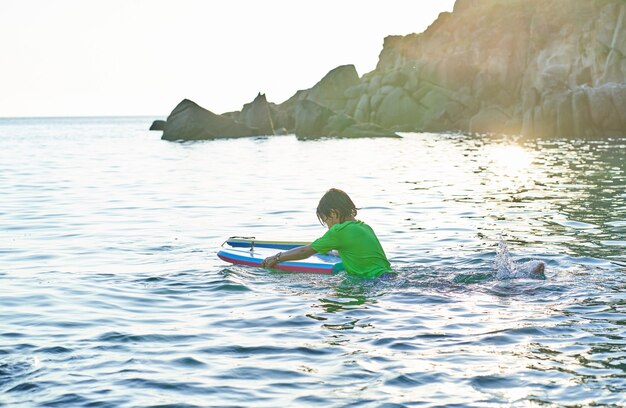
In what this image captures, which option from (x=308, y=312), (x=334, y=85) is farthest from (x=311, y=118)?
(x=308, y=312)

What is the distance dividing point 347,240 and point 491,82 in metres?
92.5

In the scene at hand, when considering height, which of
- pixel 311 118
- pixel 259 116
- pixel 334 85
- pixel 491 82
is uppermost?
pixel 334 85

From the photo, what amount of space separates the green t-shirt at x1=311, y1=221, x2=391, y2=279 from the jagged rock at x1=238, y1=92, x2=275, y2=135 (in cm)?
7911

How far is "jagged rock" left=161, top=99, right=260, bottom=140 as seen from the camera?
7788 cm

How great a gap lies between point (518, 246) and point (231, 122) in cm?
7049

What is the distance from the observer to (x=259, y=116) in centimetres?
9038

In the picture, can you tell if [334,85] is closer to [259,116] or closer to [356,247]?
[259,116]

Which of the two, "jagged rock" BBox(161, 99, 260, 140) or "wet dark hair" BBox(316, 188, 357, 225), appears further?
"jagged rock" BBox(161, 99, 260, 140)

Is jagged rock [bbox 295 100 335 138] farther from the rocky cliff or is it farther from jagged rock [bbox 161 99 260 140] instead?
jagged rock [bbox 161 99 260 140]

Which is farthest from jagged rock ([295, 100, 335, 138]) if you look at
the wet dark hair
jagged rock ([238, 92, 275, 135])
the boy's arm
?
the wet dark hair

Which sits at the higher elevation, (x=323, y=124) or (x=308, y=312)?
(x=323, y=124)

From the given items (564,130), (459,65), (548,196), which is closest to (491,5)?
(459,65)

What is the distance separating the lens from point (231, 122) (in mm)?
83875

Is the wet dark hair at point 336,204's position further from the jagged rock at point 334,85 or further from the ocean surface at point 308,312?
the jagged rock at point 334,85
